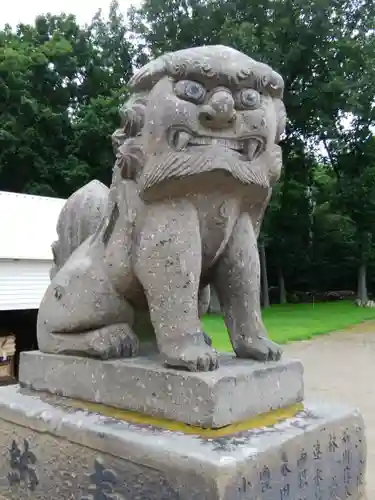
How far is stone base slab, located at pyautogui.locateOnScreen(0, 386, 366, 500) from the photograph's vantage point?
51.8 inches

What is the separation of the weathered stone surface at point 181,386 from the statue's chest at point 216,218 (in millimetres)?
364

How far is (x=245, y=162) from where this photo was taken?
63.6 inches

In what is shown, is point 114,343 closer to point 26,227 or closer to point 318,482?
point 318,482

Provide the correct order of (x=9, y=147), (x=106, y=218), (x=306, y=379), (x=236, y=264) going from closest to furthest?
(x=236, y=264), (x=106, y=218), (x=306, y=379), (x=9, y=147)

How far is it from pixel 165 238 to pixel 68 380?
1.97 feet

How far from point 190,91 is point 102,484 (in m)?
1.13

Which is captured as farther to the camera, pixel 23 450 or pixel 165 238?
pixel 23 450

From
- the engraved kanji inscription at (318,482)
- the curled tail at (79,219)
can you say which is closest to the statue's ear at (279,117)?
the curled tail at (79,219)

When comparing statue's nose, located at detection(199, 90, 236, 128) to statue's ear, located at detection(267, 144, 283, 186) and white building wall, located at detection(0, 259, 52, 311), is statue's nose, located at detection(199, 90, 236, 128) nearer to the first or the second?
statue's ear, located at detection(267, 144, 283, 186)

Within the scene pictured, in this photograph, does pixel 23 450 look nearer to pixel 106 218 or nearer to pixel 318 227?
pixel 106 218

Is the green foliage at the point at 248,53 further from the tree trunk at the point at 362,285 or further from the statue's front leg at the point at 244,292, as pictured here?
the statue's front leg at the point at 244,292

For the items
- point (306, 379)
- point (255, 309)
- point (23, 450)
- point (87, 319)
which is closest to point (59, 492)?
point (23, 450)

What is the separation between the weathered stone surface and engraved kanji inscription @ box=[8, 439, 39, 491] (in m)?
0.21

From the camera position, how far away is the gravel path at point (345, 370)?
12.1 ft
